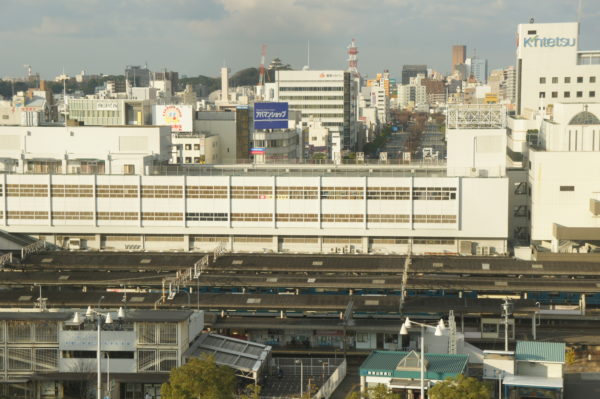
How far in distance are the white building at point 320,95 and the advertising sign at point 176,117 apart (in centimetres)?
3434

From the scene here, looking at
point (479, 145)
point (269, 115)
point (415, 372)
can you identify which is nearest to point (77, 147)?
point (269, 115)

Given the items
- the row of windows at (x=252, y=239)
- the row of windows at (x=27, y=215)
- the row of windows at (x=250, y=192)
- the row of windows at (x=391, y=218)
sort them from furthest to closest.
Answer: the row of windows at (x=27, y=215) → the row of windows at (x=252, y=239) → the row of windows at (x=250, y=192) → the row of windows at (x=391, y=218)

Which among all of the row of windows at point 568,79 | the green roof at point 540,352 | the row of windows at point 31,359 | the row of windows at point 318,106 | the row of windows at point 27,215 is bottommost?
the row of windows at point 31,359

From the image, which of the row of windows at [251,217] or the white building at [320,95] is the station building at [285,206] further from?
the white building at [320,95]

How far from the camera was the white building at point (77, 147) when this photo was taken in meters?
67.1

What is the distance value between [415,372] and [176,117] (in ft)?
227

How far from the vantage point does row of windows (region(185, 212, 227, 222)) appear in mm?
62062

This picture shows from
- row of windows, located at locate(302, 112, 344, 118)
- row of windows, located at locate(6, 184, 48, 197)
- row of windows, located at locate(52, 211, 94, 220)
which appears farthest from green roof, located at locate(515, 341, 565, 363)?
row of windows, located at locate(302, 112, 344, 118)

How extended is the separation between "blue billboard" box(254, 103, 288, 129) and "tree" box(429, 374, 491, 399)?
5654cm

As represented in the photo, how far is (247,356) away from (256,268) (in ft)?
53.8

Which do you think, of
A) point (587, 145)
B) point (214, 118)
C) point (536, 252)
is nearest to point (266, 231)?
point (536, 252)

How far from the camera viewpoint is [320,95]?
444 feet

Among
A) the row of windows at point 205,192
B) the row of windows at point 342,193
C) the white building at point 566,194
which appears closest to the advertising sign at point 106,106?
the row of windows at point 205,192

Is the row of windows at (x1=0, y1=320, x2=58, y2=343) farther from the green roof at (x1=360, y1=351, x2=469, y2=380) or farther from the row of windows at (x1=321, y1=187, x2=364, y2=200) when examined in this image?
the row of windows at (x1=321, y1=187, x2=364, y2=200)
